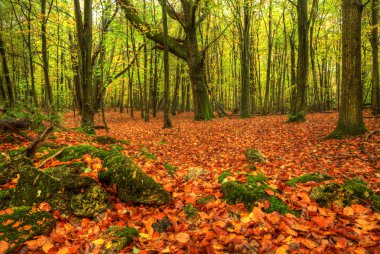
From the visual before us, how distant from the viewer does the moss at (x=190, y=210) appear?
10.5ft

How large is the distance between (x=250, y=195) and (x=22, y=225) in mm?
2954

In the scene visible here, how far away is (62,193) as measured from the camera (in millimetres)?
3277

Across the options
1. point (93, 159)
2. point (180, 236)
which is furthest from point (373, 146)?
point (93, 159)

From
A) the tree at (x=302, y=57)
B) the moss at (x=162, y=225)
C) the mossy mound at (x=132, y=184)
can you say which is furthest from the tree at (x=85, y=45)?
the tree at (x=302, y=57)

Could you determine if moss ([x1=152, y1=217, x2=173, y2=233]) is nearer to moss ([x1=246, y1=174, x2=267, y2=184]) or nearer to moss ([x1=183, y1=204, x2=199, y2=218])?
moss ([x1=183, y1=204, x2=199, y2=218])

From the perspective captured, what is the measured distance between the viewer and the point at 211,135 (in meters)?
10.5

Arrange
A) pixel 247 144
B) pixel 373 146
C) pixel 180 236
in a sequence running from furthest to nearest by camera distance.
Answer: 1. pixel 247 144
2. pixel 373 146
3. pixel 180 236

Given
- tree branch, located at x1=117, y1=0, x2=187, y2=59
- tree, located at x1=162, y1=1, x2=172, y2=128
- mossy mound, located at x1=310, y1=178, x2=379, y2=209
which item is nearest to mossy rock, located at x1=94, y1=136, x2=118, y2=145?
tree, located at x1=162, y1=1, x2=172, y2=128

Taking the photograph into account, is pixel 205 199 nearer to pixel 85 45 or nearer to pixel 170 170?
pixel 170 170

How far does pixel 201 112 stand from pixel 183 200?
13.2 metres

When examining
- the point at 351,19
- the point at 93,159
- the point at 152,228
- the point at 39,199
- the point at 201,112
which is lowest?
the point at 152,228

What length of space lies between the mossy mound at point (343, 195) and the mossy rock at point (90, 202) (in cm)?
307

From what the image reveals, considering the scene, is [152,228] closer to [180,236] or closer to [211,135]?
[180,236]

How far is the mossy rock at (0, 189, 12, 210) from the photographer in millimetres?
3135
